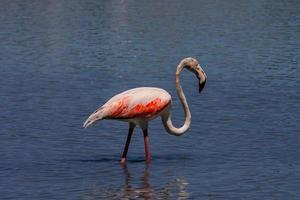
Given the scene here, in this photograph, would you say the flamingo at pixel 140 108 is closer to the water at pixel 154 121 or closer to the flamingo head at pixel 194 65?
the flamingo head at pixel 194 65

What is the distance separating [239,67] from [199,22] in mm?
18444

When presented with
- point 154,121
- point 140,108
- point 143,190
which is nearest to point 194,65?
point 140,108

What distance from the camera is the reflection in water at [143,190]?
1373 centimetres

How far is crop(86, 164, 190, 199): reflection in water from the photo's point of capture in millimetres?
13727

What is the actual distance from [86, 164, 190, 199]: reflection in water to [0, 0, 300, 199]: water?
2 cm

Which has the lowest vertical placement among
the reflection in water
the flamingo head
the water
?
the reflection in water

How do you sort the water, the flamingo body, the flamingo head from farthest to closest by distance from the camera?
the flamingo head → the flamingo body → the water

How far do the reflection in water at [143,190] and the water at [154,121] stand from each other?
2 cm

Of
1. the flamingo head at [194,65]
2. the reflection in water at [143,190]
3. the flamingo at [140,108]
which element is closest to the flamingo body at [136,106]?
the flamingo at [140,108]

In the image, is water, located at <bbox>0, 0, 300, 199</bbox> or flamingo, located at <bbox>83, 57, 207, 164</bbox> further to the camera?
flamingo, located at <bbox>83, 57, 207, 164</bbox>

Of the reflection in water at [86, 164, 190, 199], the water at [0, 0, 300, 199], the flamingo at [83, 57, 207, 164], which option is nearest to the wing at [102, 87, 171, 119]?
the flamingo at [83, 57, 207, 164]

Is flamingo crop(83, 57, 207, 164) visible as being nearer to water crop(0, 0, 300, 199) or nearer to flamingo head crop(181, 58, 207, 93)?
flamingo head crop(181, 58, 207, 93)

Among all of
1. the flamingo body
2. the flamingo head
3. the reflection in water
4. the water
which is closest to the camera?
the reflection in water

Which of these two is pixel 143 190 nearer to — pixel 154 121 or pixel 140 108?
pixel 140 108
